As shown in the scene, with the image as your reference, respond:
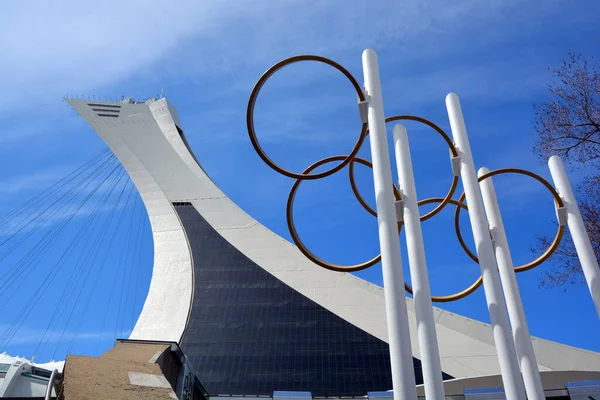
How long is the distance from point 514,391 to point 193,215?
2156 cm

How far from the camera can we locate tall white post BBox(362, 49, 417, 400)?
6527 millimetres

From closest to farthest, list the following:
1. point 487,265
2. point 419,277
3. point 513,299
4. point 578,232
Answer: point 419,277 → point 487,265 → point 513,299 → point 578,232

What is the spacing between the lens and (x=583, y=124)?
10266mm

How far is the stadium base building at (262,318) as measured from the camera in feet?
57.7

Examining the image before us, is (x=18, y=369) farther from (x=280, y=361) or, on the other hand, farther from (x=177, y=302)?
(x=177, y=302)

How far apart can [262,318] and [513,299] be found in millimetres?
13222

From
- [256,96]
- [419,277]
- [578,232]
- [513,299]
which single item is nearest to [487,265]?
[513,299]

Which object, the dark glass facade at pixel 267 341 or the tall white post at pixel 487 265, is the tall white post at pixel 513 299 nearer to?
the tall white post at pixel 487 265

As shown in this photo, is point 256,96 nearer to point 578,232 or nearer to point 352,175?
point 352,175

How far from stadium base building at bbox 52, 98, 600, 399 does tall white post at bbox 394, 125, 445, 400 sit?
5.40 metres

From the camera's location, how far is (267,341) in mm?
19391

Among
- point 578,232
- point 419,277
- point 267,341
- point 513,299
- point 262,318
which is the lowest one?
point 419,277

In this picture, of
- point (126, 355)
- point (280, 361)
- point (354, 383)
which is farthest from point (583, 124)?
point (280, 361)

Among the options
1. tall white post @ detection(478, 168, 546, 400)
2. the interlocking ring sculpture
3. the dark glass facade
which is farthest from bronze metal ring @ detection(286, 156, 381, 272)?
the dark glass facade
